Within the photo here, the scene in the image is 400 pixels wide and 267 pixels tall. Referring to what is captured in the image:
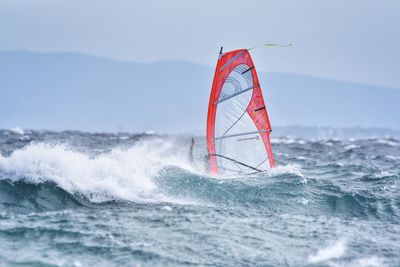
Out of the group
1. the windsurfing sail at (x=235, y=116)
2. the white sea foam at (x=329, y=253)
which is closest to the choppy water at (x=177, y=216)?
the white sea foam at (x=329, y=253)

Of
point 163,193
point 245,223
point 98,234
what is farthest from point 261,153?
point 98,234

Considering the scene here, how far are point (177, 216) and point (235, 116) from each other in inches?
263

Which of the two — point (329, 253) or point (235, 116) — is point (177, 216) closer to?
point (329, 253)

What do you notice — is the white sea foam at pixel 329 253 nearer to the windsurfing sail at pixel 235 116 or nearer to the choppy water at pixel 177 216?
the choppy water at pixel 177 216

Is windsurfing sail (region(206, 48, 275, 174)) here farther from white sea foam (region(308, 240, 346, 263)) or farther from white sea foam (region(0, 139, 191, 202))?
white sea foam (region(308, 240, 346, 263))

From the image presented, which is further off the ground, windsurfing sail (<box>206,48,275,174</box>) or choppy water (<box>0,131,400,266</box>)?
windsurfing sail (<box>206,48,275,174</box>)

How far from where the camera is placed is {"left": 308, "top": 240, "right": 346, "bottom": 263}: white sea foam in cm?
870

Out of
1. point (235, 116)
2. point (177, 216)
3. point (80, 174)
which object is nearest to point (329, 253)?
point (177, 216)

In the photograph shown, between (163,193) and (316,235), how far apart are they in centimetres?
431

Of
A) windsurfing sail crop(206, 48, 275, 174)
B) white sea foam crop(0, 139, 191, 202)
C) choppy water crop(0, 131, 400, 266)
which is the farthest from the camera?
windsurfing sail crop(206, 48, 275, 174)

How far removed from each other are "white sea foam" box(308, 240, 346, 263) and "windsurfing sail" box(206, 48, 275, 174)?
7.67 meters

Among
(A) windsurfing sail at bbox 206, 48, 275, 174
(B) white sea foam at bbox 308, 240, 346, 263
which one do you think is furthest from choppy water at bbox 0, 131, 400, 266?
(A) windsurfing sail at bbox 206, 48, 275, 174

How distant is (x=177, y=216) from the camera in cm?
1078

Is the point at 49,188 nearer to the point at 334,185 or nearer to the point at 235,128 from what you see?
the point at 235,128
